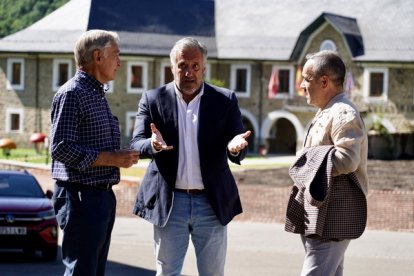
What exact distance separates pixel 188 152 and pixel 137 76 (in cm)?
5492

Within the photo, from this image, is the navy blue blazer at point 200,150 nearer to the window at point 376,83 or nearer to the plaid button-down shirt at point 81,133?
the plaid button-down shirt at point 81,133

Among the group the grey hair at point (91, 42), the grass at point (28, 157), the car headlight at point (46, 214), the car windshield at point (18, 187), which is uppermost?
the grey hair at point (91, 42)

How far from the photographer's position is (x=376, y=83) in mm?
58281

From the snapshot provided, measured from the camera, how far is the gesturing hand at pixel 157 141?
277 inches

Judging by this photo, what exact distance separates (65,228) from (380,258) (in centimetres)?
1030

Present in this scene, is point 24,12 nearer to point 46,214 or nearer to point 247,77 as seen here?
point 247,77

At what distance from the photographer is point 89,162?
6.74m

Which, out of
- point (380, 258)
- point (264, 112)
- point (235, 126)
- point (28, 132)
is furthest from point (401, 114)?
point (235, 126)

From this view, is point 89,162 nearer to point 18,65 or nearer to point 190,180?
point 190,180

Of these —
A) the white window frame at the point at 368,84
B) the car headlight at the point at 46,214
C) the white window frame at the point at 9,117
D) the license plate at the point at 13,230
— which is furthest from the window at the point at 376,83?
the license plate at the point at 13,230

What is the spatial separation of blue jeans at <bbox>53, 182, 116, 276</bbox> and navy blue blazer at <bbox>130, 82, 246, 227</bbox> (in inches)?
21.2

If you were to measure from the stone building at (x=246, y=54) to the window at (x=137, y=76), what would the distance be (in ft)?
0.18

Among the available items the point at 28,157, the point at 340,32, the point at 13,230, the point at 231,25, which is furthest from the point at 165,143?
the point at 231,25

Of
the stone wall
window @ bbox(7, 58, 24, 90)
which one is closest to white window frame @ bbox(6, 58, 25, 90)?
window @ bbox(7, 58, 24, 90)
